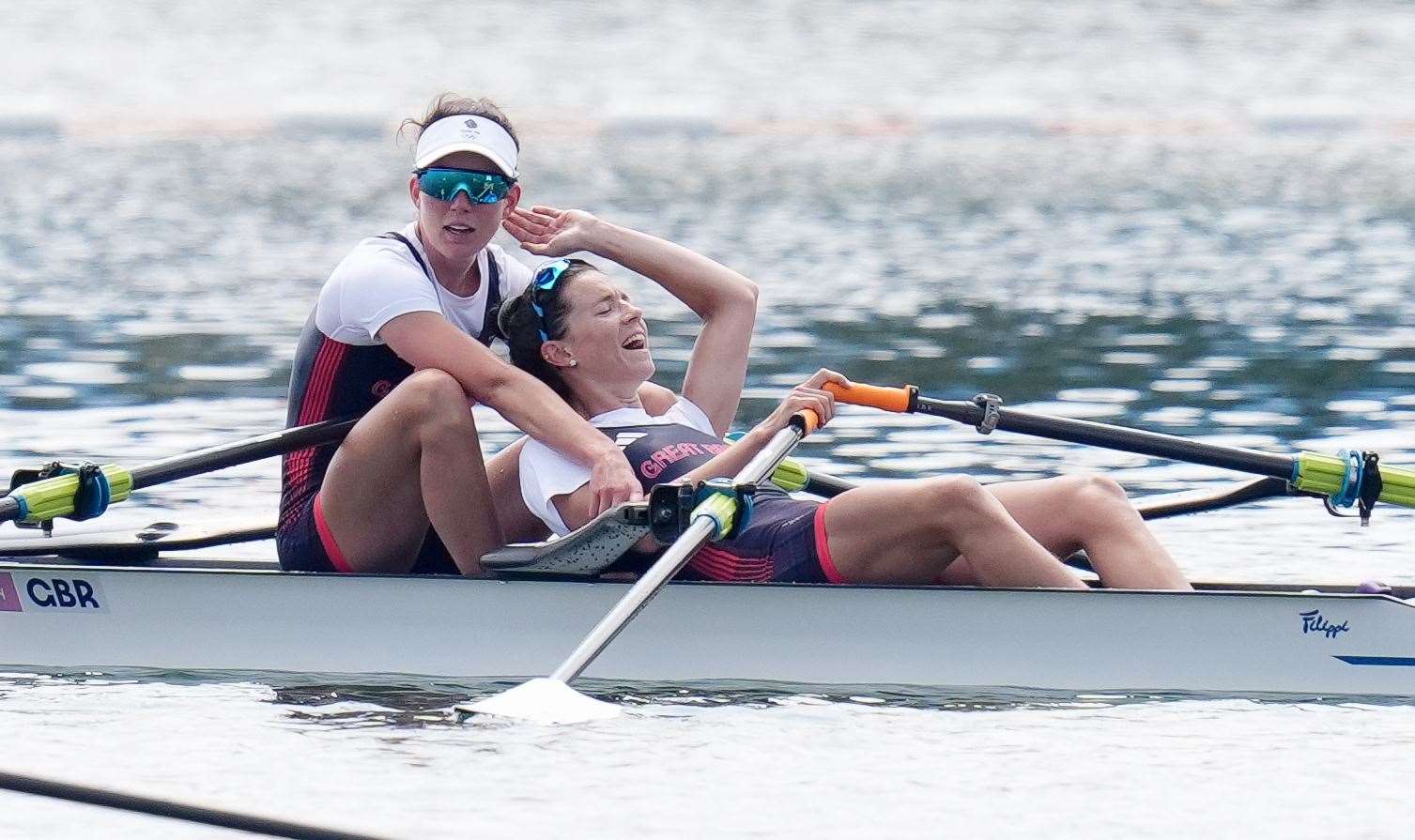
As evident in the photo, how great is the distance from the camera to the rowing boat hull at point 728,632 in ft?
21.2

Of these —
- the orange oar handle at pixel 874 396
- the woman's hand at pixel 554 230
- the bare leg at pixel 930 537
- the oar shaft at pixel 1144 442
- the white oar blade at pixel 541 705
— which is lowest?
the white oar blade at pixel 541 705

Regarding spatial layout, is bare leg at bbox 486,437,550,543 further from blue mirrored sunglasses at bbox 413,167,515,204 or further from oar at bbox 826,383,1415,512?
oar at bbox 826,383,1415,512

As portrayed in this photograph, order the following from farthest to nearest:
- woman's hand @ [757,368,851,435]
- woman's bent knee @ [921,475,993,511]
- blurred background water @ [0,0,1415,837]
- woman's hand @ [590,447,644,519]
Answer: woman's hand @ [757,368,851,435], woman's hand @ [590,447,644,519], woman's bent knee @ [921,475,993,511], blurred background water @ [0,0,1415,837]

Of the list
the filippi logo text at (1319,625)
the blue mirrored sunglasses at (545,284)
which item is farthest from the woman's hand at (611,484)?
the filippi logo text at (1319,625)

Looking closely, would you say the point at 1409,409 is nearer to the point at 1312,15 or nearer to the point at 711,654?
the point at 711,654

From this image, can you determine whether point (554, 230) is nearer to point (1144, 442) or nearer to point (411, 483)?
point (411, 483)

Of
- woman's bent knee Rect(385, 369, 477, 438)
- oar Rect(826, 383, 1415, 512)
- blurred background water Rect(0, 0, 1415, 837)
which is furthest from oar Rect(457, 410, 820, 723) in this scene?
oar Rect(826, 383, 1415, 512)

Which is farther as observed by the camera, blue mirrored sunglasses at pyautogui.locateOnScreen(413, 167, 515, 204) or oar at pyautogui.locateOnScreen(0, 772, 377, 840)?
blue mirrored sunglasses at pyautogui.locateOnScreen(413, 167, 515, 204)

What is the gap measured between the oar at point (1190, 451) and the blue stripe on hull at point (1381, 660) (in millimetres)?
603

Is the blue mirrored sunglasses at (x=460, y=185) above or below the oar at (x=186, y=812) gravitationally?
above

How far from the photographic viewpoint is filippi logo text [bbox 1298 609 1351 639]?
643 centimetres

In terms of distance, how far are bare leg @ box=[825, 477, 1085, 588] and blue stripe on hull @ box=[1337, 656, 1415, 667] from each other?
78 centimetres

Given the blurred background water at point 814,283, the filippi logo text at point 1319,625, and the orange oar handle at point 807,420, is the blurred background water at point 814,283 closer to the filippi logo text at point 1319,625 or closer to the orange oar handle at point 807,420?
the filippi logo text at point 1319,625

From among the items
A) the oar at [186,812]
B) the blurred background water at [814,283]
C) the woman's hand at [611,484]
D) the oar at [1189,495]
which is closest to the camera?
the oar at [186,812]
